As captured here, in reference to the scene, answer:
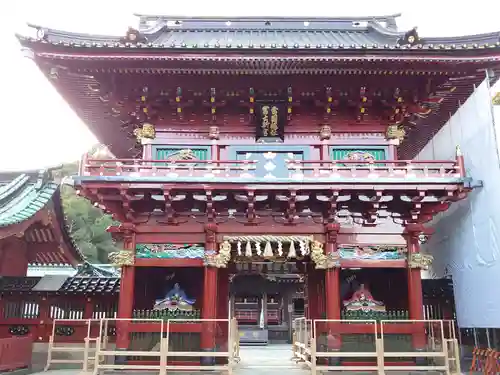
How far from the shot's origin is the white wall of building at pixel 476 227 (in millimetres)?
12500

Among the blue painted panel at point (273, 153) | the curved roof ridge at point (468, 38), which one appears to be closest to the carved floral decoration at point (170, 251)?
the blue painted panel at point (273, 153)

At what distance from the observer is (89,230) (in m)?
41.0

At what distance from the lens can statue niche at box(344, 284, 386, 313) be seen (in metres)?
13.0

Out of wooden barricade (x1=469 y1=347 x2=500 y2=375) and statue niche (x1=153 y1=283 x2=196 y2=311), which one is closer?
wooden barricade (x1=469 y1=347 x2=500 y2=375)

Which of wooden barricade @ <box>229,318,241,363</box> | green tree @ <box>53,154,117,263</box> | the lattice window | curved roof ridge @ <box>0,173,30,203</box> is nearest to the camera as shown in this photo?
wooden barricade @ <box>229,318,241,363</box>

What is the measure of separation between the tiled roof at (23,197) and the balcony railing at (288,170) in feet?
9.81

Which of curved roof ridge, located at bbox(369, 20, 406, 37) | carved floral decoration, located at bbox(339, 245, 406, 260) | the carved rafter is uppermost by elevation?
curved roof ridge, located at bbox(369, 20, 406, 37)

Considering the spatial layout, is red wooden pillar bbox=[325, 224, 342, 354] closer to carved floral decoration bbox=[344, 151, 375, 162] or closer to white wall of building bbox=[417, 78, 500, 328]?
carved floral decoration bbox=[344, 151, 375, 162]

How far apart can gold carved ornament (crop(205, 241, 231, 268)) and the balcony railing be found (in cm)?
196

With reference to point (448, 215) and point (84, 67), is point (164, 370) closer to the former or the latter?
point (84, 67)

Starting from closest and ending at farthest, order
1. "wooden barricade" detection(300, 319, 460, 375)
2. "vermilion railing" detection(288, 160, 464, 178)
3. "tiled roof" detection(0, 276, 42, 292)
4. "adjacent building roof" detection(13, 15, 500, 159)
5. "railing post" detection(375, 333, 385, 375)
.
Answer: "railing post" detection(375, 333, 385, 375), "wooden barricade" detection(300, 319, 460, 375), "adjacent building roof" detection(13, 15, 500, 159), "vermilion railing" detection(288, 160, 464, 178), "tiled roof" detection(0, 276, 42, 292)

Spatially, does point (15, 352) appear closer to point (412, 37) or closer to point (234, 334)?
point (234, 334)

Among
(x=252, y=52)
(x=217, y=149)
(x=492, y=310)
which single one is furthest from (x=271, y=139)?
(x=492, y=310)

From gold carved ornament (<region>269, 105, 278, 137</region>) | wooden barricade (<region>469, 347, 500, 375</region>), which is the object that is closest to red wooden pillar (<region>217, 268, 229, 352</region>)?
gold carved ornament (<region>269, 105, 278, 137</region>)
